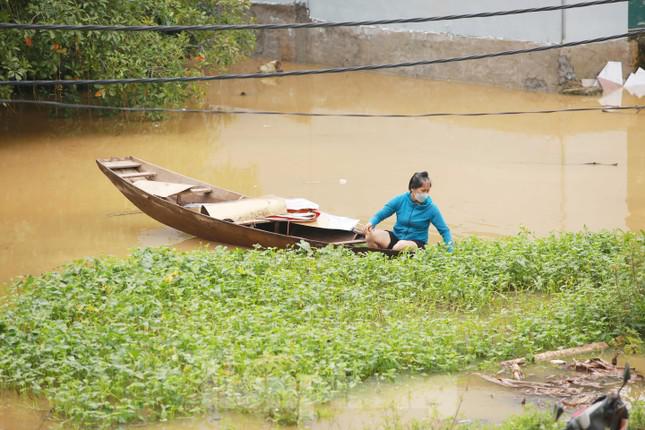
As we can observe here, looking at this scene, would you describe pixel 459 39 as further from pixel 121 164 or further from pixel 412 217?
pixel 412 217

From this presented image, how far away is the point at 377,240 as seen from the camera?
10.7 m

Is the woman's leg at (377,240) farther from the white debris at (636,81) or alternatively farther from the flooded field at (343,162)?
the white debris at (636,81)

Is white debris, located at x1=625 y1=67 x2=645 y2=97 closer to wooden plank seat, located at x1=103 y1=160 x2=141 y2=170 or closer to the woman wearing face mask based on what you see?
the woman wearing face mask

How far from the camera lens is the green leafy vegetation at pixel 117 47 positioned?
14273 millimetres

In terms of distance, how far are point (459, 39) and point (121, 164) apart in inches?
381

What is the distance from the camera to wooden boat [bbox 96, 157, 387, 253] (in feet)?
35.9

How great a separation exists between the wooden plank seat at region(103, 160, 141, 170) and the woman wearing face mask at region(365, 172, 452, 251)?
3.50 metres

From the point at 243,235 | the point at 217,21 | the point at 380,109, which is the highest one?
the point at 217,21

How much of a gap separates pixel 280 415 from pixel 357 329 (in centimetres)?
155

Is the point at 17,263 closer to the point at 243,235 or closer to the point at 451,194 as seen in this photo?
the point at 243,235

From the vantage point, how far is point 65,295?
8836mm

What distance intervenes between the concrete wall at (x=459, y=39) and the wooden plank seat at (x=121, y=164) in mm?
9202

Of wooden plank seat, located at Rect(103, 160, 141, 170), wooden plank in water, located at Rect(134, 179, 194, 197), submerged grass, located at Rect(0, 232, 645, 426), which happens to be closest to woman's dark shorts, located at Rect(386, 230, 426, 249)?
submerged grass, located at Rect(0, 232, 645, 426)

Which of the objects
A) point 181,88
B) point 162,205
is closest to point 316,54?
point 181,88
